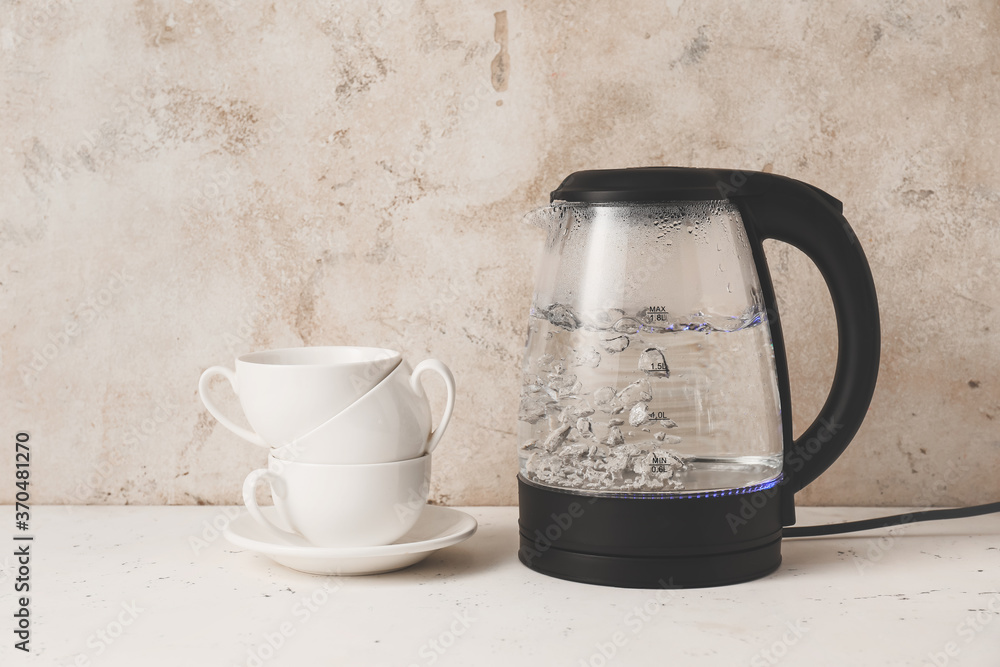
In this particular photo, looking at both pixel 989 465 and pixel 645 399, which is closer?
pixel 645 399

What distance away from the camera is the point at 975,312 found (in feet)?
3.26

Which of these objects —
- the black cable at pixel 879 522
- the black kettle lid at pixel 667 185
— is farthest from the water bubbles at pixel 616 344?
the black cable at pixel 879 522

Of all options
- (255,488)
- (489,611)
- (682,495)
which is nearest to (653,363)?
(682,495)

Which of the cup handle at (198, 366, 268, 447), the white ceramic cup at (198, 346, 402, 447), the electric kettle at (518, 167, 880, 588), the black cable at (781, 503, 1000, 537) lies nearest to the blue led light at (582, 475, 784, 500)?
the electric kettle at (518, 167, 880, 588)

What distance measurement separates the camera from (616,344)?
29.6 inches

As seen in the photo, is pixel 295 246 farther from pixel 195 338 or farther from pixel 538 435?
pixel 538 435

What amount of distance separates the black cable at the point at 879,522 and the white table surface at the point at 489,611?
0.01m

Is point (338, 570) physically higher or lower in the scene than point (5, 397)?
lower

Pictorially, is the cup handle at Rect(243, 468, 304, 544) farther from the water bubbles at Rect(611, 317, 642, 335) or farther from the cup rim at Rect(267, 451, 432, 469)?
the water bubbles at Rect(611, 317, 642, 335)

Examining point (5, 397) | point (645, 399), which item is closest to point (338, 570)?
point (645, 399)

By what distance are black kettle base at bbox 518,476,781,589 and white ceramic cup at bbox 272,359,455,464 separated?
A: 5.0 inches

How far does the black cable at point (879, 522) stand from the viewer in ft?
2.84

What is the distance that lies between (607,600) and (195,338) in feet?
1.88

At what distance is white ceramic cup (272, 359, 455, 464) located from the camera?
2.41ft
